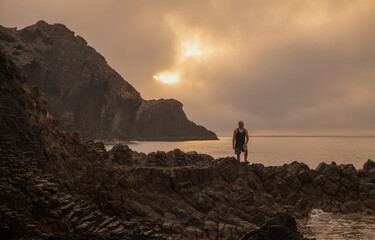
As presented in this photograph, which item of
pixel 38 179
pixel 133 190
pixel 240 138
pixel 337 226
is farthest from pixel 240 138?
pixel 38 179

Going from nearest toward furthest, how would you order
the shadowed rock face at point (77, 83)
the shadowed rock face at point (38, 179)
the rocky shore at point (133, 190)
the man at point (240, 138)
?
the shadowed rock face at point (38, 179), the rocky shore at point (133, 190), the man at point (240, 138), the shadowed rock face at point (77, 83)

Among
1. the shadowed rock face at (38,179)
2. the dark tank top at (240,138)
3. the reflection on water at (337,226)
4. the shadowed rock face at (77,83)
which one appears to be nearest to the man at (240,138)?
the dark tank top at (240,138)

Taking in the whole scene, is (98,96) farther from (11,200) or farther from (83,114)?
(11,200)

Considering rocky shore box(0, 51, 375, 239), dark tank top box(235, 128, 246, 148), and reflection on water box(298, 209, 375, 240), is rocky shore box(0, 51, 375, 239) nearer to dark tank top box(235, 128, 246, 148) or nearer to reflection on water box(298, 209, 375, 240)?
reflection on water box(298, 209, 375, 240)

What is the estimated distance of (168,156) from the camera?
23.2m

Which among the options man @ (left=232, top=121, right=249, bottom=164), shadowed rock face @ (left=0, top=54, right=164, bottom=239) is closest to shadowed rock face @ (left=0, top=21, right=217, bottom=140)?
shadowed rock face @ (left=0, top=54, right=164, bottom=239)

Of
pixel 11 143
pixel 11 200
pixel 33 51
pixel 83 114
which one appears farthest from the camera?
pixel 83 114

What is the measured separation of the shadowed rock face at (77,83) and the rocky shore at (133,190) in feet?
378

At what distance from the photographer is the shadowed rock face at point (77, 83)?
135125mm

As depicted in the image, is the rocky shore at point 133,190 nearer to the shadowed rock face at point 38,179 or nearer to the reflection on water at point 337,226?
the shadowed rock face at point 38,179

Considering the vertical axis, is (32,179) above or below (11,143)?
below

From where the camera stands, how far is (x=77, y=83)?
5763 inches

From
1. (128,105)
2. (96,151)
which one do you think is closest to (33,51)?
(128,105)

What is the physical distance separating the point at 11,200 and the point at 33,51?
13689cm
